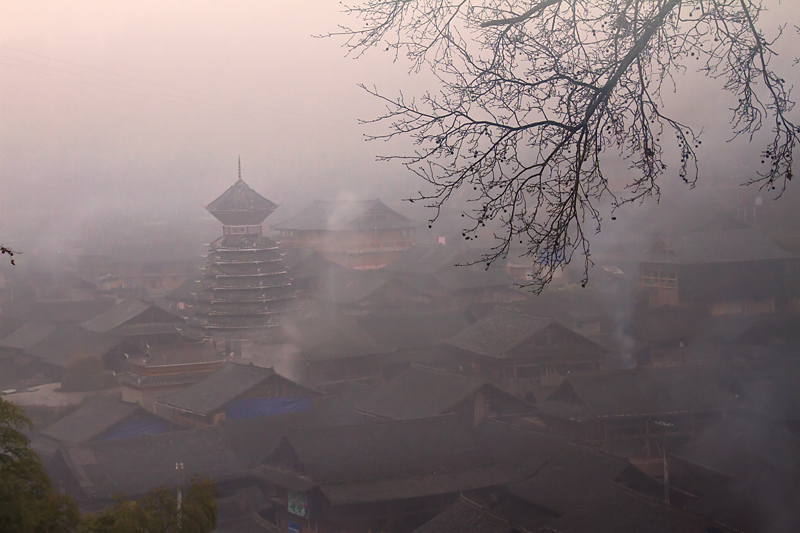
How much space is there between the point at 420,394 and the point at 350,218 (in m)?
29.5


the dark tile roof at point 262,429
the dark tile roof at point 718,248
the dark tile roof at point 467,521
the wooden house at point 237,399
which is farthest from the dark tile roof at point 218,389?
the dark tile roof at point 718,248

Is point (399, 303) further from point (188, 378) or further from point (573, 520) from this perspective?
point (573, 520)

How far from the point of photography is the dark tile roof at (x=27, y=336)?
38.1 metres

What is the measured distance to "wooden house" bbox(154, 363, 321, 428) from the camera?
26109 mm

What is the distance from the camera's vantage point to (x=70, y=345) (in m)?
36.4

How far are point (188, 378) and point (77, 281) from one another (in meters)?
29.4

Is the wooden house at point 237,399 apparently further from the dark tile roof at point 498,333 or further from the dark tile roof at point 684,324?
the dark tile roof at point 684,324

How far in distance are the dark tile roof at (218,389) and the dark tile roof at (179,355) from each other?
2.59 meters

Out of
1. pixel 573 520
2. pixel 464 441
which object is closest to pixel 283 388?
pixel 464 441

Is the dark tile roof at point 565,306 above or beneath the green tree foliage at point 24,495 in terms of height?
beneath

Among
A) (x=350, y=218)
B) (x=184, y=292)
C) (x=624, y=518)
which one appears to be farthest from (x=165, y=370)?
(x=350, y=218)

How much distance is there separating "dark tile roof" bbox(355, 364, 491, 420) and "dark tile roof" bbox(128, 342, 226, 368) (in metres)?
8.15

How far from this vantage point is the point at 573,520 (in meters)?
15.8

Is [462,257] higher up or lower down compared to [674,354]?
higher up
